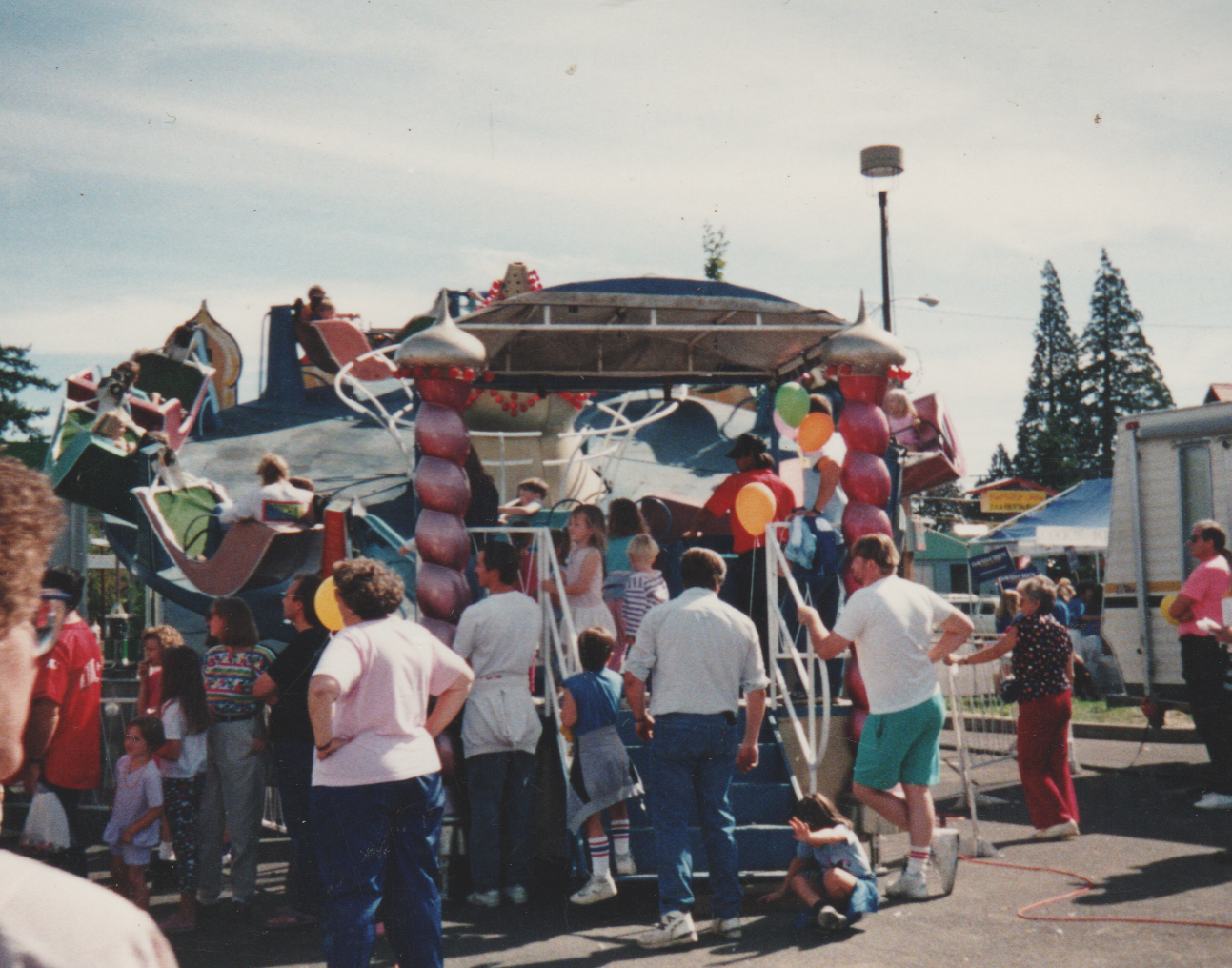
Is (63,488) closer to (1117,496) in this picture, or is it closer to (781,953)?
(781,953)

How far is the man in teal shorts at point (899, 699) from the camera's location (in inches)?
256

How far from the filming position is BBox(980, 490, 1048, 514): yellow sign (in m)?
47.9

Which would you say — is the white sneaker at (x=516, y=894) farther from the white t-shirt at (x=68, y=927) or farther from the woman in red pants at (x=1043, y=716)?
the white t-shirt at (x=68, y=927)

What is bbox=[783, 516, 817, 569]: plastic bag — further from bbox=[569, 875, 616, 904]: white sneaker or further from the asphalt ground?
bbox=[569, 875, 616, 904]: white sneaker

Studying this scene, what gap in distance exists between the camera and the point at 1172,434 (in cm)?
1090

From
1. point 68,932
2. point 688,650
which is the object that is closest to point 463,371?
point 688,650

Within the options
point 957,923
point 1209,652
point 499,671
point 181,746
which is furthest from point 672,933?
point 1209,652

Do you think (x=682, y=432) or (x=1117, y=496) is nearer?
(x=1117, y=496)

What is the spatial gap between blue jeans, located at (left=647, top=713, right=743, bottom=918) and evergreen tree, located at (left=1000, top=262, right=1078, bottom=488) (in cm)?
6152

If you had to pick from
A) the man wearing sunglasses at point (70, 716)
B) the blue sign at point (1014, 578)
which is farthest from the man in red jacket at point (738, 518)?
the blue sign at point (1014, 578)

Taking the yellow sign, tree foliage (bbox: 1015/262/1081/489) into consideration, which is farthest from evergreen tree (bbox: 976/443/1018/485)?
the yellow sign

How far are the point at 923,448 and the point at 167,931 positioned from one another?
8785 mm

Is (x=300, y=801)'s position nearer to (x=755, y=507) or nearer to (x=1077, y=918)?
(x=755, y=507)

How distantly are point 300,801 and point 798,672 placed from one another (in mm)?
3003
